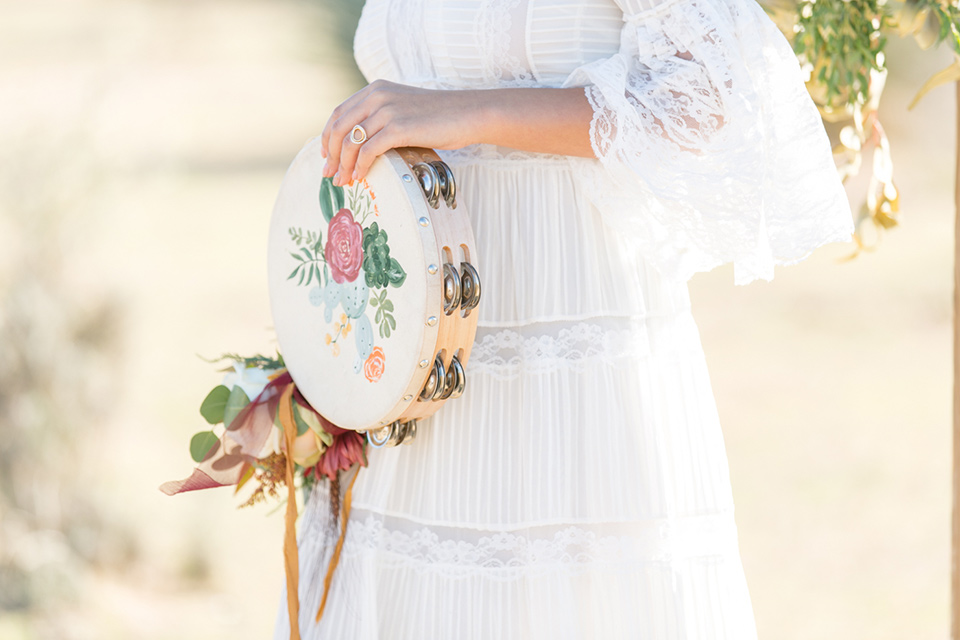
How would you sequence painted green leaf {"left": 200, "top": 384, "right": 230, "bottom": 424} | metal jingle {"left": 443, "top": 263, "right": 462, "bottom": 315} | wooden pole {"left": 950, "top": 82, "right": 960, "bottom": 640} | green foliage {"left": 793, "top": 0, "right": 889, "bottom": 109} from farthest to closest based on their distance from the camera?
wooden pole {"left": 950, "top": 82, "right": 960, "bottom": 640} < green foliage {"left": 793, "top": 0, "right": 889, "bottom": 109} < painted green leaf {"left": 200, "top": 384, "right": 230, "bottom": 424} < metal jingle {"left": 443, "top": 263, "right": 462, "bottom": 315}

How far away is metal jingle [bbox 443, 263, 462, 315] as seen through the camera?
1005mm

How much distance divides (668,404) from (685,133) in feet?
1.12

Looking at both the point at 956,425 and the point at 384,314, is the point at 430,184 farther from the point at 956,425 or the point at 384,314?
the point at 956,425

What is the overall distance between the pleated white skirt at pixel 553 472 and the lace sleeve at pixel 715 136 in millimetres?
117

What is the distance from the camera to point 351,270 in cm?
114

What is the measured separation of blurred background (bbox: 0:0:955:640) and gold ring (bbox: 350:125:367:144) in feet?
7.02

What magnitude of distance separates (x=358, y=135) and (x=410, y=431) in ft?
1.20

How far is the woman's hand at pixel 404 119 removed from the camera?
3.31ft

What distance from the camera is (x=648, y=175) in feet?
3.41

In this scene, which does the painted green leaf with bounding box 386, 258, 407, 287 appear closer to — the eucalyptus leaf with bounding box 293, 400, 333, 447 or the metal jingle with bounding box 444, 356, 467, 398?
the metal jingle with bounding box 444, 356, 467, 398

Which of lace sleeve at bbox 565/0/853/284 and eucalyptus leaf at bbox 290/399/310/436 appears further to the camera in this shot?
eucalyptus leaf at bbox 290/399/310/436

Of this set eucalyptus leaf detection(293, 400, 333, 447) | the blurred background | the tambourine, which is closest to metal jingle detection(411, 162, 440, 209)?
the tambourine

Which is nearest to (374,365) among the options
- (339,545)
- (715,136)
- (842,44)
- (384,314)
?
(384,314)

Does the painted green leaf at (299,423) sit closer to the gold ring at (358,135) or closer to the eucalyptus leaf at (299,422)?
the eucalyptus leaf at (299,422)
